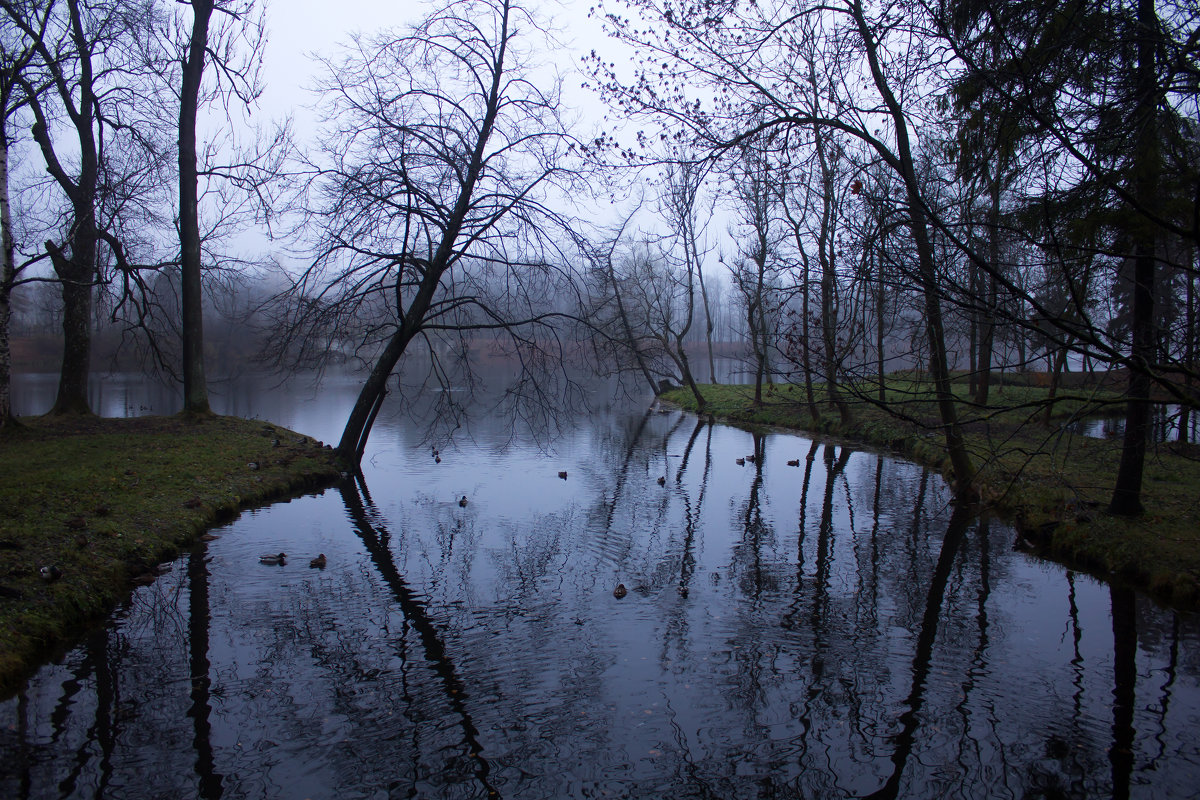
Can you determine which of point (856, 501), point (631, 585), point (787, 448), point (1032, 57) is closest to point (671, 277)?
point (787, 448)

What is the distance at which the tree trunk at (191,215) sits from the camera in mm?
16031

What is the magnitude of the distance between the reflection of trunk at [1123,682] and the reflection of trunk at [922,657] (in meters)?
1.15

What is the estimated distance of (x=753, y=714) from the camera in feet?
17.2

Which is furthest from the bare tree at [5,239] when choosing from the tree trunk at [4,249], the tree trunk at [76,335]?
the tree trunk at [76,335]

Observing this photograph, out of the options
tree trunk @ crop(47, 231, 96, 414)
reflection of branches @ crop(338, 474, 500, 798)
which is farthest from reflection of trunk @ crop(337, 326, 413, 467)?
tree trunk @ crop(47, 231, 96, 414)

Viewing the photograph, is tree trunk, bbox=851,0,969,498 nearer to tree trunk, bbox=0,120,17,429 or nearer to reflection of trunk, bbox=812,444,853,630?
reflection of trunk, bbox=812,444,853,630

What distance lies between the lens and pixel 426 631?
662 cm

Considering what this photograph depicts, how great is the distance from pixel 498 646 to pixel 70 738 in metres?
2.94

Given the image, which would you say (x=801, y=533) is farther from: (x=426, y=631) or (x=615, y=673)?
(x=426, y=631)

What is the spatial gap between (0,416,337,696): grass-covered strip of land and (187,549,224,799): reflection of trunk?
0.54 metres

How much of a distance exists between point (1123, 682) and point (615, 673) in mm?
3909

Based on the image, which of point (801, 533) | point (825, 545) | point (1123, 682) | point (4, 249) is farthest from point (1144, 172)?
point (4, 249)

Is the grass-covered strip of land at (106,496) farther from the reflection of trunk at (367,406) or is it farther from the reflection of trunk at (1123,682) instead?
the reflection of trunk at (1123,682)

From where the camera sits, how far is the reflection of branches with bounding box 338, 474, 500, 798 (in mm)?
4742
